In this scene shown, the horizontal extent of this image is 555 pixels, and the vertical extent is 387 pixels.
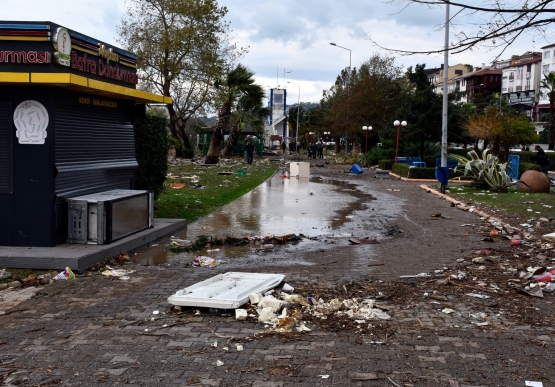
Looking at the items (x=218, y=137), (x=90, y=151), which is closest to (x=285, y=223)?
(x=90, y=151)

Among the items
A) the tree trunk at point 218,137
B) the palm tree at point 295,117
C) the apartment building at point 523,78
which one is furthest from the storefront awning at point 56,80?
the palm tree at point 295,117

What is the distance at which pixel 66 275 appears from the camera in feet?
25.3

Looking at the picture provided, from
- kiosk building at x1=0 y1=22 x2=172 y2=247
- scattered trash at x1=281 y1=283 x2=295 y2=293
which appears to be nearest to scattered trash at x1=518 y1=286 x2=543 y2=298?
scattered trash at x1=281 y1=283 x2=295 y2=293

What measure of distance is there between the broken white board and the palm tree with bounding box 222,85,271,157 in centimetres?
3929

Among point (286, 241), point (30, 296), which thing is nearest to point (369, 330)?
point (30, 296)

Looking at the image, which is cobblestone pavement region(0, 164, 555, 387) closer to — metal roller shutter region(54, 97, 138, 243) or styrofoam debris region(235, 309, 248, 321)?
styrofoam debris region(235, 309, 248, 321)

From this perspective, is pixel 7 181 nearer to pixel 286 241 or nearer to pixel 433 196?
pixel 286 241

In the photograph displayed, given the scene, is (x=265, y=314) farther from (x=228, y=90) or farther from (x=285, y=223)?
(x=228, y=90)

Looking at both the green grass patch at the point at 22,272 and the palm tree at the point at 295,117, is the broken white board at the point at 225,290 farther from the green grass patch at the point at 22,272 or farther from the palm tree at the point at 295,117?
the palm tree at the point at 295,117

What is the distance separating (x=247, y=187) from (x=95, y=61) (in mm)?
13403

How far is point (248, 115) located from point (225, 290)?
45784 mm

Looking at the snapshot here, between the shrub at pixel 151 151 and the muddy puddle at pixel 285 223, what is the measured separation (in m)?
1.34

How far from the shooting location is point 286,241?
1097cm

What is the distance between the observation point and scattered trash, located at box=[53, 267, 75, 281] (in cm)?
766
